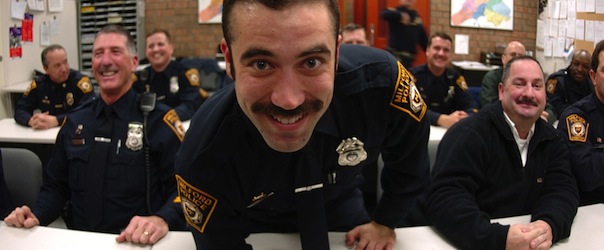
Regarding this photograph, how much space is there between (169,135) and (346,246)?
0.89 metres

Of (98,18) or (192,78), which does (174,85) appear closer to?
(192,78)

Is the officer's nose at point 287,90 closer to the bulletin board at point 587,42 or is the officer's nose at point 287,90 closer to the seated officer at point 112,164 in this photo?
the seated officer at point 112,164

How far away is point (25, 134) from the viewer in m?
2.87

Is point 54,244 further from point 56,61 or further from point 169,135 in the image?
point 56,61

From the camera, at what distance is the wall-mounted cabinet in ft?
17.4

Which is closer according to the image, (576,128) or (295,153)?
(295,153)

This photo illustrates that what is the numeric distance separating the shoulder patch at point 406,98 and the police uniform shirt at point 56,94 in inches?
114

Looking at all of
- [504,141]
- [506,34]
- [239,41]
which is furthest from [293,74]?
[506,34]

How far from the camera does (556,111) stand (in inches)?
87.4

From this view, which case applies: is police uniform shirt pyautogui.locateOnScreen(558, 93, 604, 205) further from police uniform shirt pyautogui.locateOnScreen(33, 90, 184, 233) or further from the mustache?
police uniform shirt pyautogui.locateOnScreen(33, 90, 184, 233)

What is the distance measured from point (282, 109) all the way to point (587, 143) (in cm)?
151

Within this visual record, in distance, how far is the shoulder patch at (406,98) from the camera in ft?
3.92

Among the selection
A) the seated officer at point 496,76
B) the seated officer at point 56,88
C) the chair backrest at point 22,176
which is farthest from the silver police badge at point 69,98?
the seated officer at point 496,76

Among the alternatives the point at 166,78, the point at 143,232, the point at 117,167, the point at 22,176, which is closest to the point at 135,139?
the point at 117,167
